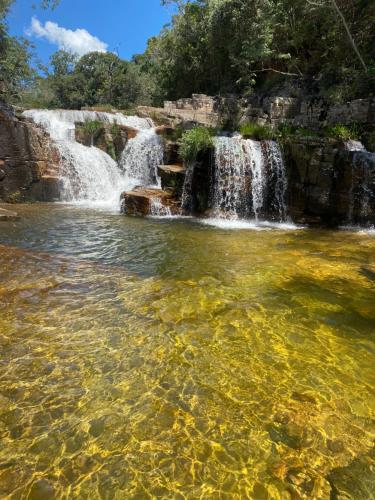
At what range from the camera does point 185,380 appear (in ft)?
10.0

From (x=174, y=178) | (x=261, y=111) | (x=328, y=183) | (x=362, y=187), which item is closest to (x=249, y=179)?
(x=328, y=183)

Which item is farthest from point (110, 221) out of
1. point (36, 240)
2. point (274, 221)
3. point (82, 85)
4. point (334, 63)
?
point (82, 85)

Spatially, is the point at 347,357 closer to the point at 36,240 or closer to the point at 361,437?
the point at 361,437

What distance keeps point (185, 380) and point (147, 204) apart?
9.85 m

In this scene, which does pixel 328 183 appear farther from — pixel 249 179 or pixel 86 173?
pixel 86 173

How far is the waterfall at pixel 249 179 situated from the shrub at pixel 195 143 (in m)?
0.40

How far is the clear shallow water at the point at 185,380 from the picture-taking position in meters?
2.16

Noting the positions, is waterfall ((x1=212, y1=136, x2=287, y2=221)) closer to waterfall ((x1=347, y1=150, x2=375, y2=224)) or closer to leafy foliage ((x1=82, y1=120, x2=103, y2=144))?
waterfall ((x1=347, y1=150, x2=375, y2=224))

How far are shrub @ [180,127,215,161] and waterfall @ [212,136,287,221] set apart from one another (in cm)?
40

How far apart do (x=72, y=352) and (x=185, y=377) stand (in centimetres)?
119

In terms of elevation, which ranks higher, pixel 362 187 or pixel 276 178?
pixel 276 178

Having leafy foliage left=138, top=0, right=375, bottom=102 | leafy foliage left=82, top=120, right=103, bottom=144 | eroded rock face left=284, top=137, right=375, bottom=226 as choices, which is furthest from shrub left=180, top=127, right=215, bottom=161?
leafy foliage left=138, top=0, right=375, bottom=102

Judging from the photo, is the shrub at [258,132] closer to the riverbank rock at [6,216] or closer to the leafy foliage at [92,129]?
the leafy foliage at [92,129]

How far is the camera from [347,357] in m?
3.52
